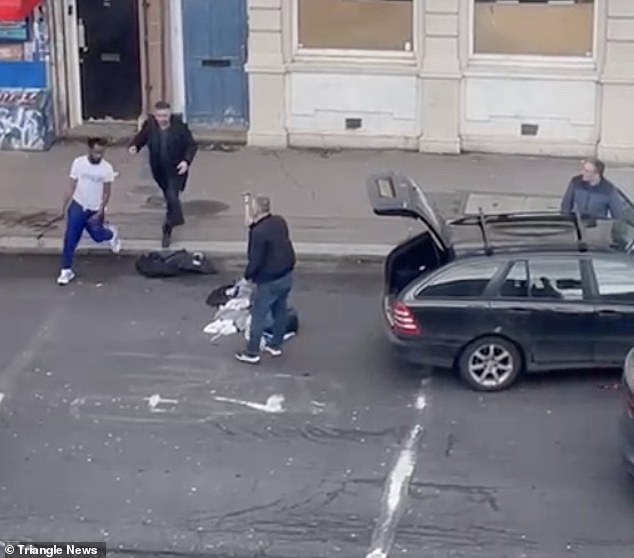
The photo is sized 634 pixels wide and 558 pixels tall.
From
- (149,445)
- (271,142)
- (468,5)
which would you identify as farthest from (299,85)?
(149,445)

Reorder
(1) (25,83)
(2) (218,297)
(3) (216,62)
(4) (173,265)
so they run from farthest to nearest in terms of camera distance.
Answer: (3) (216,62), (1) (25,83), (4) (173,265), (2) (218,297)

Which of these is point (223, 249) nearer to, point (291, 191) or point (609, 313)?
point (291, 191)

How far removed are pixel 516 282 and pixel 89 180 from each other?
4.94 metres

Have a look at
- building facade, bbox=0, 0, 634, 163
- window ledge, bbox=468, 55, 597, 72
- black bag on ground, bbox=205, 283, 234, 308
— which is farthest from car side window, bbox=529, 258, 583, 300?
window ledge, bbox=468, 55, 597, 72

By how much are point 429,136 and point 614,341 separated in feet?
25.9

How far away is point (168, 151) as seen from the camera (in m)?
18.2

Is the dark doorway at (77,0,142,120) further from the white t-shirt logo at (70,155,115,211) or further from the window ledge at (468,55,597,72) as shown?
the white t-shirt logo at (70,155,115,211)

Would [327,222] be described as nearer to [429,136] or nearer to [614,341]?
[429,136]

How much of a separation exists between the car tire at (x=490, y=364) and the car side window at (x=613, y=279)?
0.87 meters

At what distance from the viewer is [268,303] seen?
14.9m

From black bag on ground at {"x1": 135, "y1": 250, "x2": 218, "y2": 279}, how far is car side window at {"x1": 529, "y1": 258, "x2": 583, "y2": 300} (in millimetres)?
4497

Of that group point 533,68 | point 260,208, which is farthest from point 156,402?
point 533,68

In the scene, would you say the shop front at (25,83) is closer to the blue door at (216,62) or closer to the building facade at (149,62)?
the building facade at (149,62)

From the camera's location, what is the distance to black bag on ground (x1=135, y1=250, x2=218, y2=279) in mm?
17531
